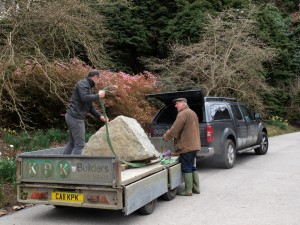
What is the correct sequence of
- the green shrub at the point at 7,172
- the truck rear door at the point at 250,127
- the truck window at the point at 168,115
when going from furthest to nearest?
the truck rear door at the point at 250,127
the truck window at the point at 168,115
the green shrub at the point at 7,172

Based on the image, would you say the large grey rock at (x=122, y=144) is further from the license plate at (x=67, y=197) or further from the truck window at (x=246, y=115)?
the truck window at (x=246, y=115)

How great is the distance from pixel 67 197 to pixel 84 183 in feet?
1.21

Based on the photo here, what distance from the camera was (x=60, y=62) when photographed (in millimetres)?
12445

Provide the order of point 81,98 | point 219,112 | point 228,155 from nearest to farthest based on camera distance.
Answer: point 81,98
point 228,155
point 219,112

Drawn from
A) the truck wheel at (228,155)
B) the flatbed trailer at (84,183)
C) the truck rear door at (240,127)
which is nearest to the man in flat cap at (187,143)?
the flatbed trailer at (84,183)

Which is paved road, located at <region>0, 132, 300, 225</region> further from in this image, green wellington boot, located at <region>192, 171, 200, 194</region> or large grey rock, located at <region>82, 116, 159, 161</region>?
large grey rock, located at <region>82, 116, 159, 161</region>

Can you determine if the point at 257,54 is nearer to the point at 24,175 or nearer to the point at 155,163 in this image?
the point at 155,163

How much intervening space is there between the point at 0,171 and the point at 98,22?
907 centimetres

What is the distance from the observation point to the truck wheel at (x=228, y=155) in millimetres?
10141

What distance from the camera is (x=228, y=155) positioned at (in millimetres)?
10336

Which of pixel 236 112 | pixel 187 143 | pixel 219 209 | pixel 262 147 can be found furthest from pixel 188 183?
pixel 262 147

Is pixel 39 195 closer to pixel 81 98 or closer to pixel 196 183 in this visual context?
pixel 81 98

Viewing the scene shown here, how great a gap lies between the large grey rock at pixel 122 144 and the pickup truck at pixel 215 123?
247 centimetres

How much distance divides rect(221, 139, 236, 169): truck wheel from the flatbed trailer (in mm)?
4037
